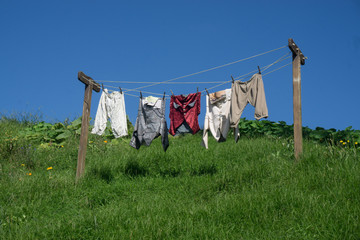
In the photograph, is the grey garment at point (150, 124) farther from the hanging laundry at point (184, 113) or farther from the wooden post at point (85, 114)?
the wooden post at point (85, 114)

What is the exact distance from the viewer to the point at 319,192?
5820 millimetres

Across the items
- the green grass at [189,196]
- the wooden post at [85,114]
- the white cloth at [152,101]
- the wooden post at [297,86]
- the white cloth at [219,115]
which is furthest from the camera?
the wooden post at [85,114]

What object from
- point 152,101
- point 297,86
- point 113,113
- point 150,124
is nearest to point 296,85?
point 297,86

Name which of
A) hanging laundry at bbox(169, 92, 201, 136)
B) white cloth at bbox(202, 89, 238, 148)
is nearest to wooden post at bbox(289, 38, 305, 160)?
white cloth at bbox(202, 89, 238, 148)

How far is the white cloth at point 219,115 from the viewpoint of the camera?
7500 millimetres

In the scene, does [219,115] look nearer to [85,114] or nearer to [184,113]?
[184,113]

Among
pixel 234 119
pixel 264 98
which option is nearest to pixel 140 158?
pixel 234 119

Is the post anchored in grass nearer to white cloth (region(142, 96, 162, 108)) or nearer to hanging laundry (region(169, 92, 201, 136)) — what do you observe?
hanging laundry (region(169, 92, 201, 136))

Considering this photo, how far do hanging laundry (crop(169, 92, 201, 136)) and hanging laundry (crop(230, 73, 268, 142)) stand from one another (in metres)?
0.80

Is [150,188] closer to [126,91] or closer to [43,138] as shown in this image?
[126,91]

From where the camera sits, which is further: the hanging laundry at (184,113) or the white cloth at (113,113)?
the white cloth at (113,113)

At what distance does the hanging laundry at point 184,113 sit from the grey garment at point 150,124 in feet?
0.66

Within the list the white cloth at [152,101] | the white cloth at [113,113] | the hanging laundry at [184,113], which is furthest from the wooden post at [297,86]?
the white cloth at [113,113]

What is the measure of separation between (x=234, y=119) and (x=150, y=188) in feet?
7.36
